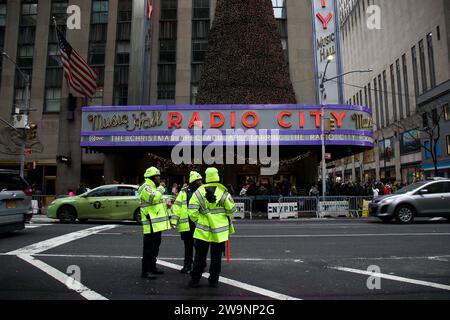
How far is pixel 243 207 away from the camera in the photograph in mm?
17891

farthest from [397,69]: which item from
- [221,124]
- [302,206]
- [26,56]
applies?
[26,56]

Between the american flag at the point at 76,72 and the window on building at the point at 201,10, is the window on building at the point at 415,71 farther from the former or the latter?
the american flag at the point at 76,72

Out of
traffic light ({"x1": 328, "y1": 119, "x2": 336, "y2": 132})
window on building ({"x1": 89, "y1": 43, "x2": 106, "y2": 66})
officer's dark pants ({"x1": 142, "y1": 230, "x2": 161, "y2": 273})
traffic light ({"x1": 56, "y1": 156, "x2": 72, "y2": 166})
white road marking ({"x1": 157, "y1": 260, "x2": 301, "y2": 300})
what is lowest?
white road marking ({"x1": 157, "y1": 260, "x2": 301, "y2": 300})

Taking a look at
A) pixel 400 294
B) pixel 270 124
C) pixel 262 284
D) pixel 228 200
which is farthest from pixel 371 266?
pixel 270 124

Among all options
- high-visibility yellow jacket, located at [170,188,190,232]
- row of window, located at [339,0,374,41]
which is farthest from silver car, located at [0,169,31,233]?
row of window, located at [339,0,374,41]

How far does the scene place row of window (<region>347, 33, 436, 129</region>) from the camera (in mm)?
48562

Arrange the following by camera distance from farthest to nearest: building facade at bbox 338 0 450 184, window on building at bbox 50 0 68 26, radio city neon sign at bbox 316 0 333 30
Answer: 1. building facade at bbox 338 0 450 184
2. window on building at bbox 50 0 68 26
3. radio city neon sign at bbox 316 0 333 30

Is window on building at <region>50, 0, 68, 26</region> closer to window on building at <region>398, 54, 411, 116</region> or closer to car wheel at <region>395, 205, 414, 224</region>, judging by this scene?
car wheel at <region>395, 205, 414, 224</region>

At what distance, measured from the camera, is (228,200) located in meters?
5.35

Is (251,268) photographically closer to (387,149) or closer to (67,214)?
(67,214)

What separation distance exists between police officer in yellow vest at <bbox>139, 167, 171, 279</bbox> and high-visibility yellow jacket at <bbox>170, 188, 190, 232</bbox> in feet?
0.91

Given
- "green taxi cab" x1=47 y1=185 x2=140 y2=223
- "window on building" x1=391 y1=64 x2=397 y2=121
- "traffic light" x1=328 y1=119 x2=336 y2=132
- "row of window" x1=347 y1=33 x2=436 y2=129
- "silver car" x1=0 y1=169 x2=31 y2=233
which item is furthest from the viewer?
"window on building" x1=391 y1=64 x2=397 y2=121

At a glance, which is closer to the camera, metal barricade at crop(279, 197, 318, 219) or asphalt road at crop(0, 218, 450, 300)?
asphalt road at crop(0, 218, 450, 300)

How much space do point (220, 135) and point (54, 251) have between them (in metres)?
14.5
